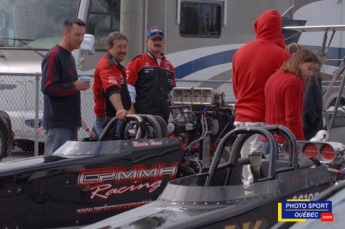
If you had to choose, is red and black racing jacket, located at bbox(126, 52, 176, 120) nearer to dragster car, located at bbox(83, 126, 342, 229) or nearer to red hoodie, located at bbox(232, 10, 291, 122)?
red hoodie, located at bbox(232, 10, 291, 122)

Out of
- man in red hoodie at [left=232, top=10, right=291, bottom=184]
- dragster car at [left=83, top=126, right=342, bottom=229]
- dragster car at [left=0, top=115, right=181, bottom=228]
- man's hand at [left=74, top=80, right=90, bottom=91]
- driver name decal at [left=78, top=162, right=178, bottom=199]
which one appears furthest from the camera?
man's hand at [left=74, top=80, right=90, bottom=91]

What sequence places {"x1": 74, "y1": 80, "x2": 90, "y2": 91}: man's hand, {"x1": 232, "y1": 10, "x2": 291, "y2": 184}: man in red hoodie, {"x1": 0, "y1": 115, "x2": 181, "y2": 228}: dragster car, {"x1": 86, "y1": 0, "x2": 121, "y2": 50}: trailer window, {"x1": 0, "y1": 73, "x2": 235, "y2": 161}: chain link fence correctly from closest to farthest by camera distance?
{"x1": 0, "y1": 115, "x2": 181, "y2": 228}: dragster car
{"x1": 232, "y1": 10, "x2": 291, "y2": 184}: man in red hoodie
{"x1": 74, "y1": 80, "x2": 90, "y2": 91}: man's hand
{"x1": 0, "y1": 73, "x2": 235, "y2": 161}: chain link fence
{"x1": 86, "y1": 0, "x2": 121, "y2": 50}: trailer window

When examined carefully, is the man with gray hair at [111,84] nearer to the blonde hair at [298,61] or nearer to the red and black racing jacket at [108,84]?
the red and black racing jacket at [108,84]

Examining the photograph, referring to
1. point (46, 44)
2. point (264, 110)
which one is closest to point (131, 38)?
point (46, 44)

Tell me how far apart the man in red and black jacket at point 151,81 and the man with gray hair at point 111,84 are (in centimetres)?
28

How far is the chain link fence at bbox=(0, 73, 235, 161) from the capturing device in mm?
11031

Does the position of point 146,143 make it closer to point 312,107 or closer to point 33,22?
point 312,107

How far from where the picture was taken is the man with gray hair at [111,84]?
8.13 meters

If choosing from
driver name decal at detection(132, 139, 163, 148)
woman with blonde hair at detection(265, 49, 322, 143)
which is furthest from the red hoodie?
driver name decal at detection(132, 139, 163, 148)

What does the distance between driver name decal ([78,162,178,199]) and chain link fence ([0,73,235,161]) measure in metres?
4.02

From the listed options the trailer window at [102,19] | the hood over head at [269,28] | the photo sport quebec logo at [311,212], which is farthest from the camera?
the trailer window at [102,19]

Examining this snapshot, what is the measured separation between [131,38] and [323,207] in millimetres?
8853

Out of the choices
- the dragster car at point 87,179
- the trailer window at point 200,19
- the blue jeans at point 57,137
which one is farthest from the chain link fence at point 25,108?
the dragster car at point 87,179

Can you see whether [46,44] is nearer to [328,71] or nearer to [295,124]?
[328,71]
